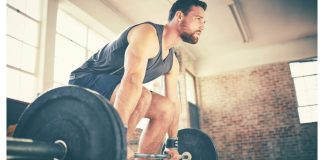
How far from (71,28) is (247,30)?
2.93 m

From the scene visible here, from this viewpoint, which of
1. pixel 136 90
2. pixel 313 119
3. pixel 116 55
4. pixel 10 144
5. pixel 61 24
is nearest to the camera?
pixel 10 144

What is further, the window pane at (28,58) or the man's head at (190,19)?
the window pane at (28,58)

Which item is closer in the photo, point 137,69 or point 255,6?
point 137,69

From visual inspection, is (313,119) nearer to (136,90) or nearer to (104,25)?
(104,25)

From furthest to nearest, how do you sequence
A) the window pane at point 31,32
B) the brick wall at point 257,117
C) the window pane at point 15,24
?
the brick wall at point 257,117
the window pane at point 31,32
the window pane at point 15,24

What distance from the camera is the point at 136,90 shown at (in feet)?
3.74

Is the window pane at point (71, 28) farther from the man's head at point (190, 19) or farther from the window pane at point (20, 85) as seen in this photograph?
the man's head at point (190, 19)

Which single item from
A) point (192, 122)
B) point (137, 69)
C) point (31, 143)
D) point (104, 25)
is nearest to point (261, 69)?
point (192, 122)

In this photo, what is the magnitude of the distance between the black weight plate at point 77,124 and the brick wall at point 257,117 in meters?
4.76

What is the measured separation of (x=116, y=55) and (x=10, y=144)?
2.25ft

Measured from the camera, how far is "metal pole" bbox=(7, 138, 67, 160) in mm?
747

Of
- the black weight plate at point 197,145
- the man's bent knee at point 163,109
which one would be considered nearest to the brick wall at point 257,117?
the black weight plate at point 197,145

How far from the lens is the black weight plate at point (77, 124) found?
2.69 feet

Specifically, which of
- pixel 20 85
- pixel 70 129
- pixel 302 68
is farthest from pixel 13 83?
pixel 302 68
